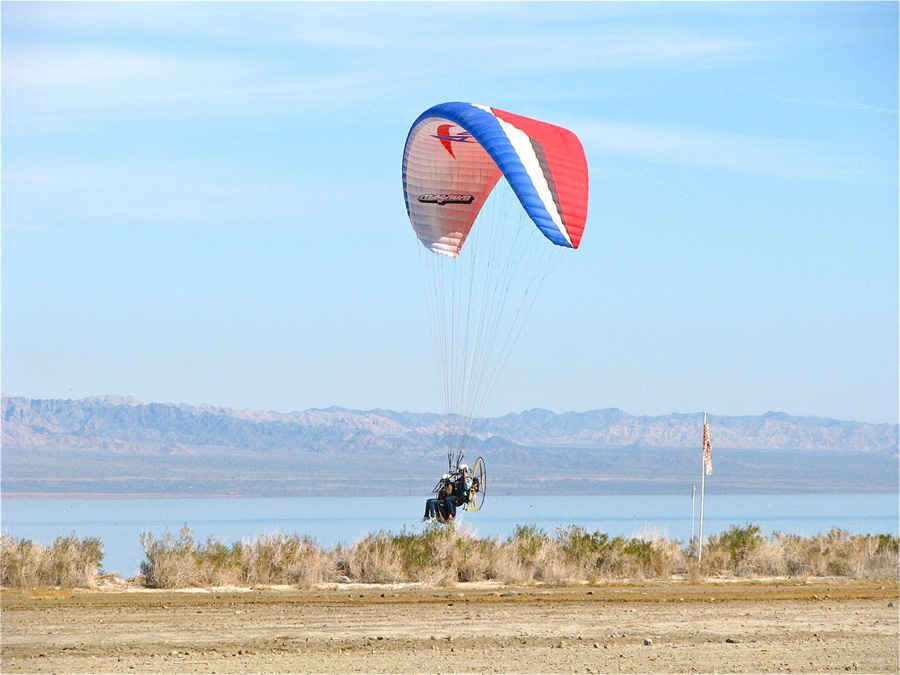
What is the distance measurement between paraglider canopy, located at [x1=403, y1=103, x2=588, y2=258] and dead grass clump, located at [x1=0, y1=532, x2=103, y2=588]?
834cm

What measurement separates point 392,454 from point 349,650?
531 feet

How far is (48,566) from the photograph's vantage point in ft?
76.7

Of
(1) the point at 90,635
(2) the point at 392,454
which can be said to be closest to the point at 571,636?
(1) the point at 90,635

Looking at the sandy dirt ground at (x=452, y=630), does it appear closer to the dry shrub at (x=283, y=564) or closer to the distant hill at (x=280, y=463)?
the dry shrub at (x=283, y=564)

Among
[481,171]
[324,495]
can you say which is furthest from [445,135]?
[324,495]

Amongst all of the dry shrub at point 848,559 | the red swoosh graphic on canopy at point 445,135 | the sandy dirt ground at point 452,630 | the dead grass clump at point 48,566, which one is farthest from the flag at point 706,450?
the dead grass clump at point 48,566

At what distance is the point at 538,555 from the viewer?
82.3 ft

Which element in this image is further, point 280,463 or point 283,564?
point 280,463

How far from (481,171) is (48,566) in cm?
1021

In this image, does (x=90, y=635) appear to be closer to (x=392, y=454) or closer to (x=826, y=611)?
(x=826, y=611)

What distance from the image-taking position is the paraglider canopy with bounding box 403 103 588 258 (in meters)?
18.2

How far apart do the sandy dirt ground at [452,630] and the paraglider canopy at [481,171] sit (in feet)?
17.9

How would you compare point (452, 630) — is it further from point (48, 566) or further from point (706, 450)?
point (706, 450)

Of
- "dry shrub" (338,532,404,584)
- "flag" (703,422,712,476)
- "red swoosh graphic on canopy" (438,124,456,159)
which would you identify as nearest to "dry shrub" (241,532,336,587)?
"dry shrub" (338,532,404,584)
